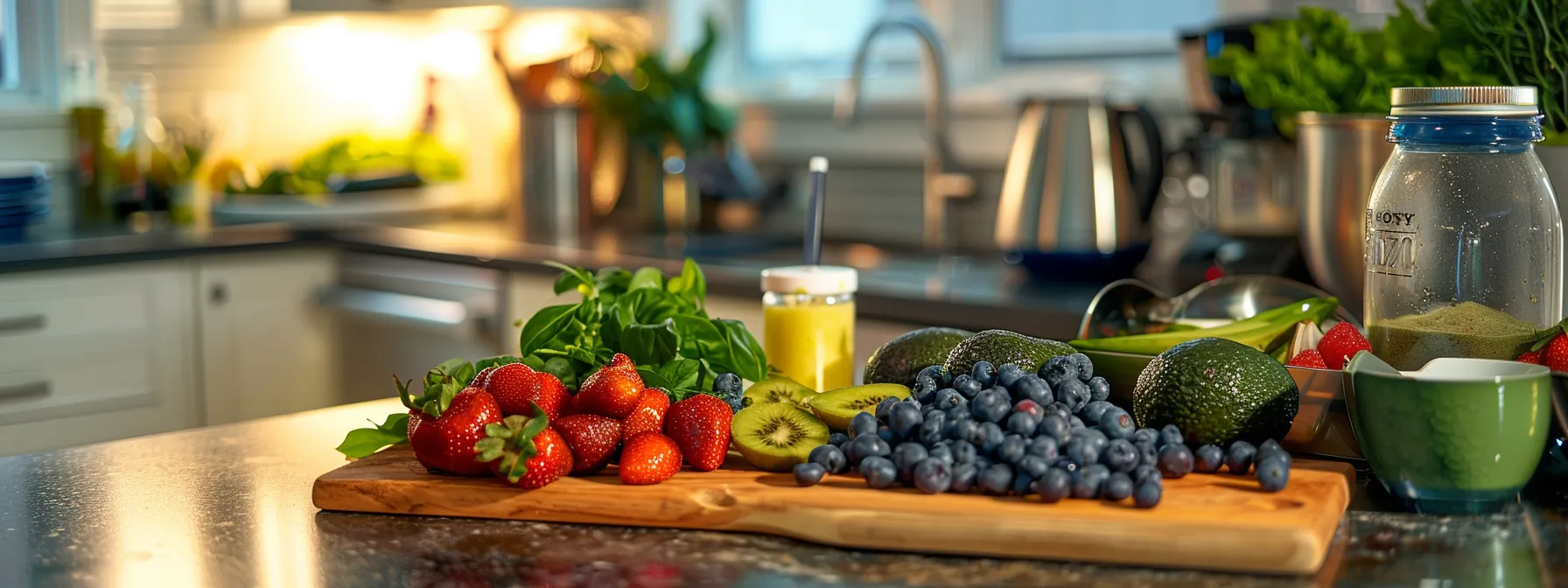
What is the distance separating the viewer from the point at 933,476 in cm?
87

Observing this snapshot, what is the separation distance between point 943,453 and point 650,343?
11.7 inches

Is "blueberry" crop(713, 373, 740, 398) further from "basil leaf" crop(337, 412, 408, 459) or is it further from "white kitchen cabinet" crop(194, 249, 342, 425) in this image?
"white kitchen cabinet" crop(194, 249, 342, 425)

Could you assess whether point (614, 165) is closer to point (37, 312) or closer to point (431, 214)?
point (431, 214)

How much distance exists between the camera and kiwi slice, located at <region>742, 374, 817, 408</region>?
1.06 metres

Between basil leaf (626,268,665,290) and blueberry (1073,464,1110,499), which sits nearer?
blueberry (1073,464,1110,499)

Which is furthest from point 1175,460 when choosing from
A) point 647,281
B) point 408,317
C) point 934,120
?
point 408,317

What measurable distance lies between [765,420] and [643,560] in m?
0.17

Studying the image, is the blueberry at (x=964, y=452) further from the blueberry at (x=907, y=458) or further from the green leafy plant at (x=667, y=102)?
the green leafy plant at (x=667, y=102)

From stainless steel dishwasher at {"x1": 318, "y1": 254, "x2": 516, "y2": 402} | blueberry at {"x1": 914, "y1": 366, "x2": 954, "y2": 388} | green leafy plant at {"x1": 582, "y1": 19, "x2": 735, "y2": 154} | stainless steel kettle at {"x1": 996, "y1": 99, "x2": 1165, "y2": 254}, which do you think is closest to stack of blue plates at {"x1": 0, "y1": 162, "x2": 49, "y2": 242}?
stainless steel dishwasher at {"x1": 318, "y1": 254, "x2": 516, "y2": 402}

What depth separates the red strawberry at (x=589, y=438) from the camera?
3.10ft

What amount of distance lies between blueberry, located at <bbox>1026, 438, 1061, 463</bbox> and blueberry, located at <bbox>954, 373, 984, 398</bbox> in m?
0.07

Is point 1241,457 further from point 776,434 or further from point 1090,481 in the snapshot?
point 776,434

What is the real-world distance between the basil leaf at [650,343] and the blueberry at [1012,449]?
31 centimetres

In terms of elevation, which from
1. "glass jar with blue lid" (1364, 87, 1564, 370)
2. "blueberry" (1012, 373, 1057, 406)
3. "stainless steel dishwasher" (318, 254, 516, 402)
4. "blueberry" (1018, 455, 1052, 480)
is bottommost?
"stainless steel dishwasher" (318, 254, 516, 402)
